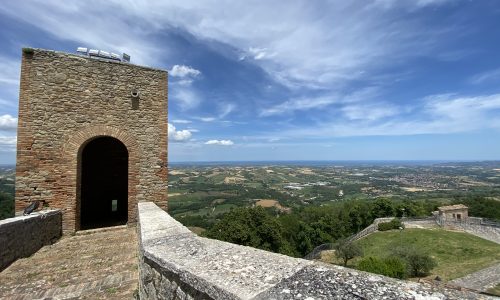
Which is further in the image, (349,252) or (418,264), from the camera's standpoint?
(349,252)

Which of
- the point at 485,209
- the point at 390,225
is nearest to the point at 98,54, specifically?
the point at 390,225

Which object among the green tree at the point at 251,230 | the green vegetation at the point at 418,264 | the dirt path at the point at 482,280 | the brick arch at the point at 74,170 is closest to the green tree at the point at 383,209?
the green tree at the point at 251,230

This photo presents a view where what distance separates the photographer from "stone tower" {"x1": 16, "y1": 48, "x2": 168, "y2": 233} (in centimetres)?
650

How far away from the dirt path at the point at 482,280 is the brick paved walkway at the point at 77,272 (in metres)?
18.3

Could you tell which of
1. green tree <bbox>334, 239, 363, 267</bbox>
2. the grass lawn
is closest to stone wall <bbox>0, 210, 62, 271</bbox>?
the grass lawn

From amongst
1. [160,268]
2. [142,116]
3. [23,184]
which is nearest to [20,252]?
[23,184]

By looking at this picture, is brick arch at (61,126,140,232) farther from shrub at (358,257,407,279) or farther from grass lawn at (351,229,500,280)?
grass lawn at (351,229,500,280)

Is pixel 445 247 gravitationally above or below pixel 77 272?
below

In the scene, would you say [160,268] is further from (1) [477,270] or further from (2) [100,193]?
(1) [477,270]

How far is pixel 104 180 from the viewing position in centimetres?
999

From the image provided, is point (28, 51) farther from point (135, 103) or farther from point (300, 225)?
point (300, 225)

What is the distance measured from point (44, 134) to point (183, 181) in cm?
13487

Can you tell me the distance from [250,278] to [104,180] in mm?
9891

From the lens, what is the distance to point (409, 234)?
3119 centimetres
